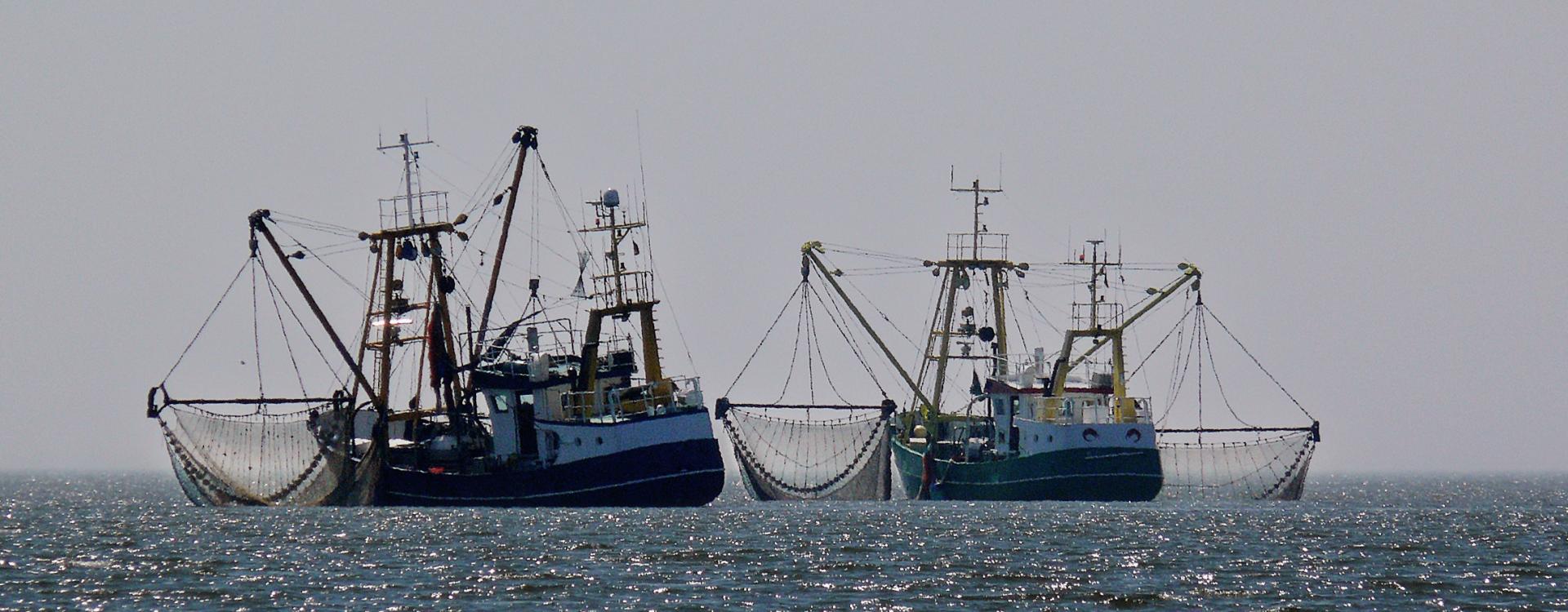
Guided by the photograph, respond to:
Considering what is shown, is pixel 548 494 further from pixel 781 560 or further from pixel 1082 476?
pixel 781 560

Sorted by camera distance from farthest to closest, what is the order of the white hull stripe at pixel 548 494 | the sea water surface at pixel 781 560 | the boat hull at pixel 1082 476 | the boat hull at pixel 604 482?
the boat hull at pixel 1082 476 → the white hull stripe at pixel 548 494 → the boat hull at pixel 604 482 → the sea water surface at pixel 781 560

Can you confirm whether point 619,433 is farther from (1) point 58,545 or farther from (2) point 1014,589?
(2) point 1014,589

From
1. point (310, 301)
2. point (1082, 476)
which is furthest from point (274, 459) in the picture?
point (1082, 476)

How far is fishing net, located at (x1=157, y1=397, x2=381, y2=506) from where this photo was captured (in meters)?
73.4

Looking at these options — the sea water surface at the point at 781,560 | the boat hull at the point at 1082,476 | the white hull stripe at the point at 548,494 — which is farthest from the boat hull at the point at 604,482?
the boat hull at the point at 1082,476

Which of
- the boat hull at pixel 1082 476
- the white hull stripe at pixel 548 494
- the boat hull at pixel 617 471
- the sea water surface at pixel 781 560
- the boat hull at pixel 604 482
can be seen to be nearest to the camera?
the sea water surface at pixel 781 560

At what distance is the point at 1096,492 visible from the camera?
8062 centimetres

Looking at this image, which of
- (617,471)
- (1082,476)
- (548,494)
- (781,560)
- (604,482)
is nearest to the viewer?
(781,560)

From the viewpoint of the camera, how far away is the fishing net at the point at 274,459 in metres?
73.4

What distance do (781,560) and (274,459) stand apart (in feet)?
102

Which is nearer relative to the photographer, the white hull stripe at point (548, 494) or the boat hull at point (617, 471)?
the boat hull at point (617, 471)

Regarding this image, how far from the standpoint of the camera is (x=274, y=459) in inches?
2985

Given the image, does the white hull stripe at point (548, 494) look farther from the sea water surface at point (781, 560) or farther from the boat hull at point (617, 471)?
the sea water surface at point (781, 560)

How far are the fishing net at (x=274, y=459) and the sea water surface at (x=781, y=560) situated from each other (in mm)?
1554
